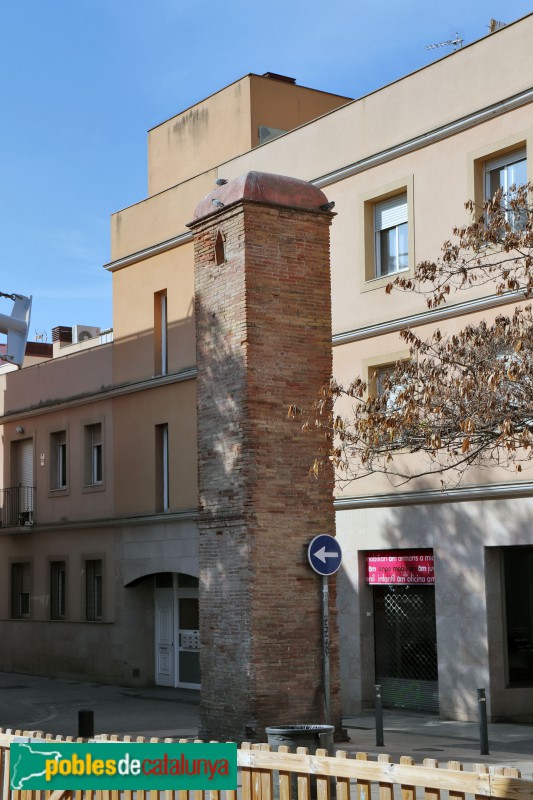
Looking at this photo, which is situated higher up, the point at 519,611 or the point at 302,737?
the point at 519,611

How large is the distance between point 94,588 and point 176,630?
3552 mm

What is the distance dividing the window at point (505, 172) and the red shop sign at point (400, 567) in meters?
6.19

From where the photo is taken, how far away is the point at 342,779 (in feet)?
22.8

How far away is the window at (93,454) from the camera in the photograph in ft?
101

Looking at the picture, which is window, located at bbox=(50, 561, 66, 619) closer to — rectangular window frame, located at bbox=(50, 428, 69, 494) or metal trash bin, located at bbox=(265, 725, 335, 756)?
rectangular window frame, located at bbox=(50, 428, 69, 494)

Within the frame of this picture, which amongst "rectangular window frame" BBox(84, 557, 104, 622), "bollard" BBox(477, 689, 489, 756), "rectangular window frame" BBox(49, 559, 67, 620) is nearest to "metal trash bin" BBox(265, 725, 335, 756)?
"bollard" BBox(477, 689, 489, 756)

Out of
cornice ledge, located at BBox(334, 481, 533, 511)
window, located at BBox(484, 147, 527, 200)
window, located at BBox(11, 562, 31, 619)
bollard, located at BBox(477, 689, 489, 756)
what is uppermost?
window, located at BBox(484, 147, 527, 200)

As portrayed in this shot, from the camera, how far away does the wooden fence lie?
6.17m

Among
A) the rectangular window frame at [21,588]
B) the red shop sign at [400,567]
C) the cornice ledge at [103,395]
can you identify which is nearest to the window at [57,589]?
the rectangular window frame at [21,588]

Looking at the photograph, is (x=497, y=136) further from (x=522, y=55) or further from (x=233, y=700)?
(x=233, y=700)

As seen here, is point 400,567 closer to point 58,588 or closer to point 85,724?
point 85,724

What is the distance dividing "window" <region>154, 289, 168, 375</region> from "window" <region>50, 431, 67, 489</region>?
532 cm

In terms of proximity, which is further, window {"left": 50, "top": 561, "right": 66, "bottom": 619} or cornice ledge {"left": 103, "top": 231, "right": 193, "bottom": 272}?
window {"left": 50, "top": 561, "right": 66, "bottom": 619}

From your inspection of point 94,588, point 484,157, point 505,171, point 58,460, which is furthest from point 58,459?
point 505,171
